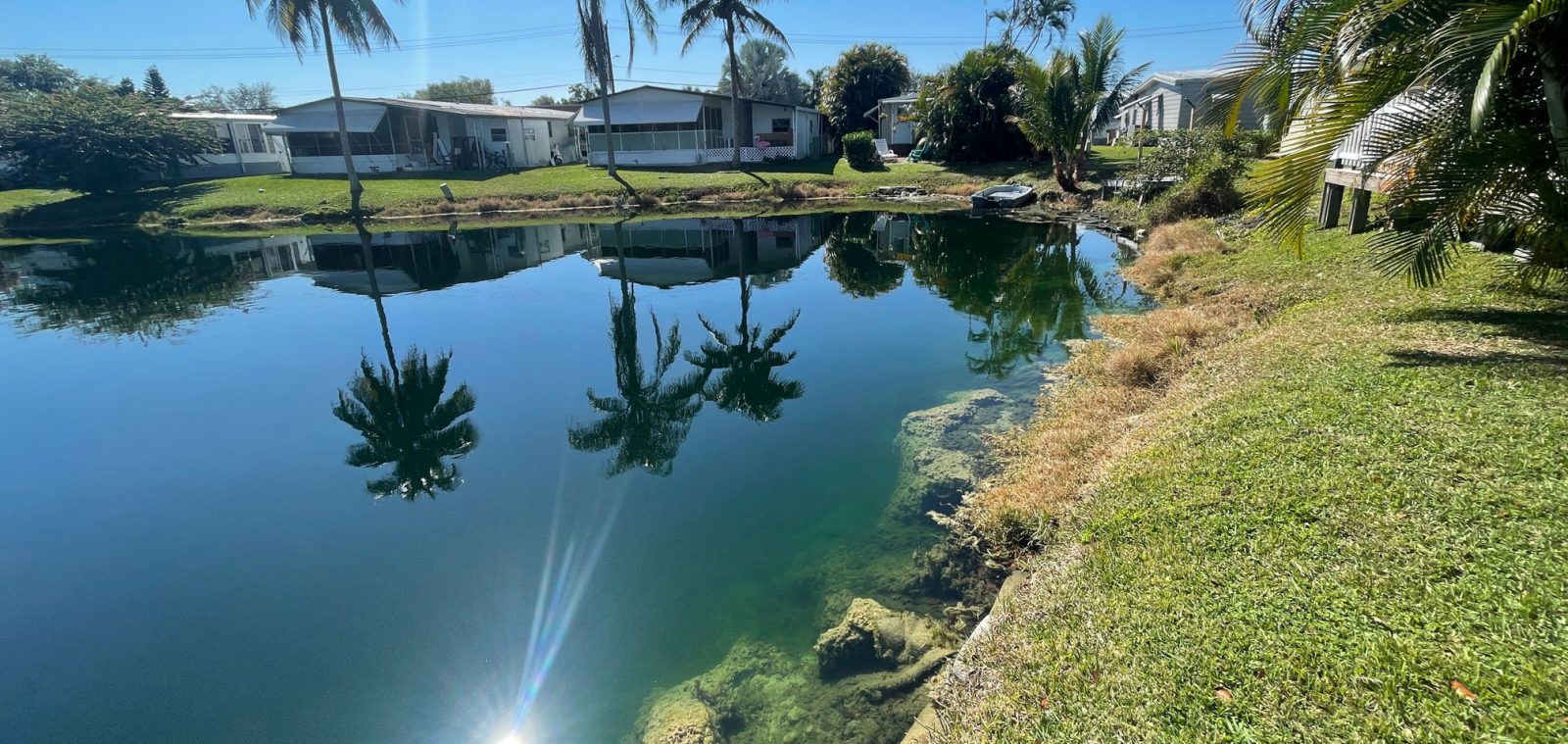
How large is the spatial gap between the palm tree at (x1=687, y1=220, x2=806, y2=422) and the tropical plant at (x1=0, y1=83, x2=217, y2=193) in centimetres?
4001

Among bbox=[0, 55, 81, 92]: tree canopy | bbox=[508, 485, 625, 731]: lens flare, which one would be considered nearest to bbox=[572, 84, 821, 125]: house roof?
bbox=[508, 485, 625, 731]: lens flare

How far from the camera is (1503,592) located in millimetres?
3510

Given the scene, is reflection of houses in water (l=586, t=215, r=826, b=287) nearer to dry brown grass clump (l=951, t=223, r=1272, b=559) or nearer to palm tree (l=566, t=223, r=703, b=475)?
palm tree (l=566, t=223, r=703, b=475)

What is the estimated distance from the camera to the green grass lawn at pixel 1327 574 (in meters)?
3.17

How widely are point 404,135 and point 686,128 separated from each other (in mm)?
16687

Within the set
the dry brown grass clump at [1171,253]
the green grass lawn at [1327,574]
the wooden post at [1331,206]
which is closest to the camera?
the green grass lawn at [1327,574]

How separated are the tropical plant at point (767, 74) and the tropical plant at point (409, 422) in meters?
78.1

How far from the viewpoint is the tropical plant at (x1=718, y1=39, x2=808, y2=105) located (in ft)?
284

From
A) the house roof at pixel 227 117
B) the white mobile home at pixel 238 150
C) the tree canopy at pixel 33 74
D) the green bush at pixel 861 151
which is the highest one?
the tree canopy at pixel 33 74

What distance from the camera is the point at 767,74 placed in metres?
93.2

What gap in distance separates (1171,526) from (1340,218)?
13200 millimetres

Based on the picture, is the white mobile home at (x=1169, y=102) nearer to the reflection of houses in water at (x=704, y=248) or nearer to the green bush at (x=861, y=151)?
the green bush at (x=861, y=151)

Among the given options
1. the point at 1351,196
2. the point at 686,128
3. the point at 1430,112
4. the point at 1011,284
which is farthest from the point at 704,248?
the point at 1430,112

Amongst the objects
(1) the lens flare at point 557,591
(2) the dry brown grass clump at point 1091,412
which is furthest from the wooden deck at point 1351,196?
(1) the lens flare at point 557,591
